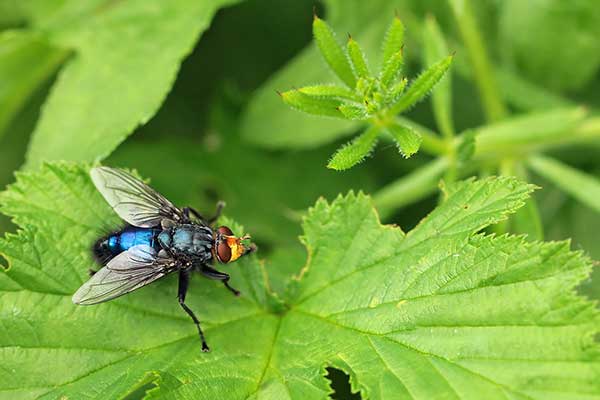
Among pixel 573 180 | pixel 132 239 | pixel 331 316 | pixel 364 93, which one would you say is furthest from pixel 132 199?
pixel 573 180

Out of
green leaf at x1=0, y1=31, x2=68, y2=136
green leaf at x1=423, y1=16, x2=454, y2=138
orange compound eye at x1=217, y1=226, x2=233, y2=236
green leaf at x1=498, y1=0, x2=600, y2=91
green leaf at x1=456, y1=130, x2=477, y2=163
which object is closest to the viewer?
orange compound eye at x1=217, y1=226, x2=233, y2=236

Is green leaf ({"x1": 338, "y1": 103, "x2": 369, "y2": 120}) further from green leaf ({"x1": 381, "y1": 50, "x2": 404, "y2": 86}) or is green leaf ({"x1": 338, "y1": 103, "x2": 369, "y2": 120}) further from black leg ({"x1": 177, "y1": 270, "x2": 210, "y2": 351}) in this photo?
black leg ({"x1": 177, "y1": 270, "x2": 210, "y2": 351})

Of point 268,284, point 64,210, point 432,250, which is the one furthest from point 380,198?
point 64,210

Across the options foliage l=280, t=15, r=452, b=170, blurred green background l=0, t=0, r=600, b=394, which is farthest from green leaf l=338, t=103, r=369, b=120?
blurred green background l=0, t=0, r=600, b=394

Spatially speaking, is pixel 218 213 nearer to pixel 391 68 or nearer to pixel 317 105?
pixel 317 105

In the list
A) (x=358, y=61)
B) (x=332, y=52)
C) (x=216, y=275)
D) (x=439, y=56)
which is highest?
(x=439, y=56)

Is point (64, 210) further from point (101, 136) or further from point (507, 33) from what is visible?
point (507, 33)

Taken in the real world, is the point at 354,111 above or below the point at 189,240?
above
